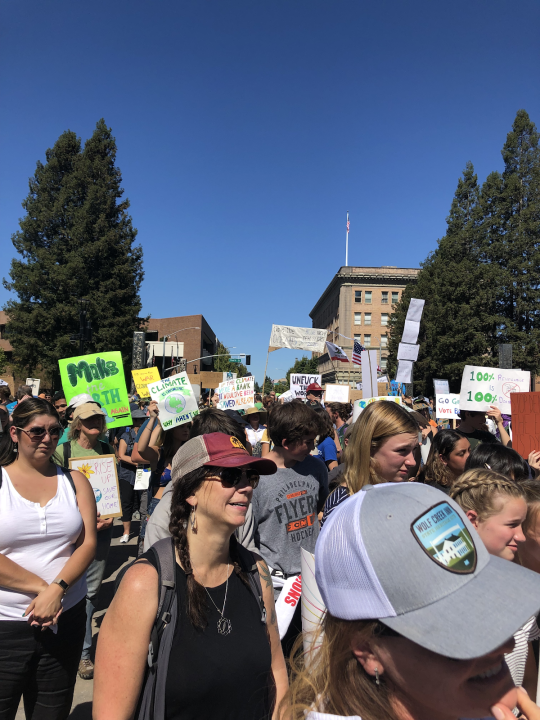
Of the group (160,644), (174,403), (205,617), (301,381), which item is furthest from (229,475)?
(301,381)

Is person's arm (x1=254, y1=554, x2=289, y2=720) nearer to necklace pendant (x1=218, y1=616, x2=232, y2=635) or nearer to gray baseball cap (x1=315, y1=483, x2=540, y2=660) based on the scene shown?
necklace pendant (x1=218, y1=616, x2=232, y2=635)

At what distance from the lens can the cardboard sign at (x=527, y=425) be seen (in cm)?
541

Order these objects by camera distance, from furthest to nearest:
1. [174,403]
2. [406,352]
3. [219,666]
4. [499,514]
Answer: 1. [406,352]
2. [174,403]
3. [499,514]
4. [219,666]

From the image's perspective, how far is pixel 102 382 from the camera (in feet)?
21.3

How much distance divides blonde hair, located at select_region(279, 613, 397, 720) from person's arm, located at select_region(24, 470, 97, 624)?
72.6 inches

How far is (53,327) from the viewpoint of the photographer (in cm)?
3984

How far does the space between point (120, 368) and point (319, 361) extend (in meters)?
89.8

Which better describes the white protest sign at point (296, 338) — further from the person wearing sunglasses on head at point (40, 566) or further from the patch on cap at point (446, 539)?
the patch on cap at point (446, 539)

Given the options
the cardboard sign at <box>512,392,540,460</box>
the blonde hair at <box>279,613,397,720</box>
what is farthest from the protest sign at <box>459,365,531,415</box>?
the blonde hair at <box>279,613,397,720</box>

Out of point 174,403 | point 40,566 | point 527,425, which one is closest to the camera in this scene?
point 40,566

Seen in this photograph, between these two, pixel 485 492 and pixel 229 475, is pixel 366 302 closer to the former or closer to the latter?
pixel 485 492

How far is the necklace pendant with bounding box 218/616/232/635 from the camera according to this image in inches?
72.7

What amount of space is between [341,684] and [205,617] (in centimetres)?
84

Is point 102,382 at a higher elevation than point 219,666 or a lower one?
higher
